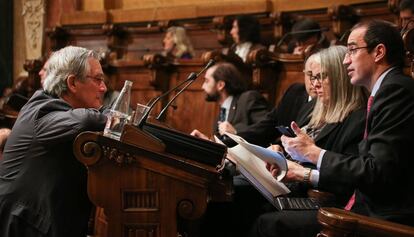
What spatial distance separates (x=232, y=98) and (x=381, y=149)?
1.86m

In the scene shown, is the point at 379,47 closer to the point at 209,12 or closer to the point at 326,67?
the point at 326,67

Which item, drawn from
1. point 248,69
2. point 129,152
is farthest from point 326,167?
point 248,69

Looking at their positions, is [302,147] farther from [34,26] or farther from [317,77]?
[34,26]

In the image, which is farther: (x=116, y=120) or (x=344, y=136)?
(x=344, y=136)

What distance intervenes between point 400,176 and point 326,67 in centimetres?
69

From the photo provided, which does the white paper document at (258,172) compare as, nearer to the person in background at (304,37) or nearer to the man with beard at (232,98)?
the man with beard at (232,98)

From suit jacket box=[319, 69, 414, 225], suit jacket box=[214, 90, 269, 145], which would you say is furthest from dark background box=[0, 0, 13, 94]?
suit jacket box=[319, 69, 414, 225]

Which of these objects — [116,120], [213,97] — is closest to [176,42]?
[213,97]

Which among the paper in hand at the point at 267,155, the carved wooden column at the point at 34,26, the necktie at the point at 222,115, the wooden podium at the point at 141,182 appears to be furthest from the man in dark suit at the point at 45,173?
the carved wooden column at the point at 34,26

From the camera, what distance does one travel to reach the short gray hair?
1.75m

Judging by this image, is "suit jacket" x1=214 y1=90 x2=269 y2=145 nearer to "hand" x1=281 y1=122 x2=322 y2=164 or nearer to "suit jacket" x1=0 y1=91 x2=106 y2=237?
"hand" x1=281 y1=122 x2=322 y2=164

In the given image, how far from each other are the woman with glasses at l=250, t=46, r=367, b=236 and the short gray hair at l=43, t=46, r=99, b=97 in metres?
0.61

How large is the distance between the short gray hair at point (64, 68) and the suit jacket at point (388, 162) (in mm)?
757

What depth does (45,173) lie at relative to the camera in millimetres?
1617
